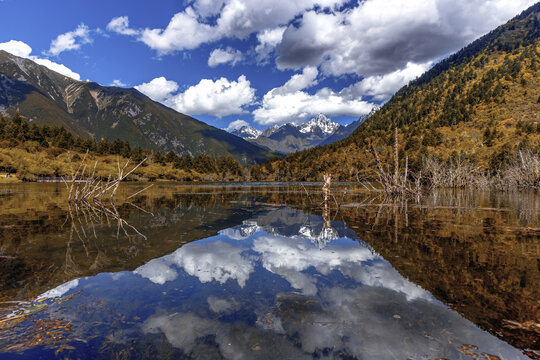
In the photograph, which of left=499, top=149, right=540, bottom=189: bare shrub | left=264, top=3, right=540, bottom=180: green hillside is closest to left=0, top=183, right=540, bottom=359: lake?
left=499, top=149, right=540, bottom=189: bare shrub

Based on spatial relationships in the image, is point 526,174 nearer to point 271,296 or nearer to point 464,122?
point 271,296

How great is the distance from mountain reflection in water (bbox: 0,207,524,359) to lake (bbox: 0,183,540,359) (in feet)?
0.09

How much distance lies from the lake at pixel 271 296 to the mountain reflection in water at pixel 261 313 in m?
0.03

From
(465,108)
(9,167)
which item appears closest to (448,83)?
(465,108)

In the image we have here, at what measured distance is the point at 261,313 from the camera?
17.9ft

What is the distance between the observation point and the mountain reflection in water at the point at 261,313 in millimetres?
4219

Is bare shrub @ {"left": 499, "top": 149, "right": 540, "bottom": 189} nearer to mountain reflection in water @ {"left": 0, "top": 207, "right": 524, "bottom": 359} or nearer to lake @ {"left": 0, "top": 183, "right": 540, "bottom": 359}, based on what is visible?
lake @ {"left": 0, "top": 183, "right": 540, "bottom": 359}

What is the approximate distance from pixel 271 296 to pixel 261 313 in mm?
872

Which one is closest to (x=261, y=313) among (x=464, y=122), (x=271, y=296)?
(x=271, y=296)

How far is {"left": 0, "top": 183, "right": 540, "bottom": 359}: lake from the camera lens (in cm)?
431

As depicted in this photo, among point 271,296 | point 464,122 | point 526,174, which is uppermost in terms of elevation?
point 464,122

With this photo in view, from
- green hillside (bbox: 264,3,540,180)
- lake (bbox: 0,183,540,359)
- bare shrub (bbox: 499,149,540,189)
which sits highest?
green hillside (bbox: 264,3,540,180)

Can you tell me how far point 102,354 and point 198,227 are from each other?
1117 cm

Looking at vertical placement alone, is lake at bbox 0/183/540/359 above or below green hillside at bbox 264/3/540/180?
below
